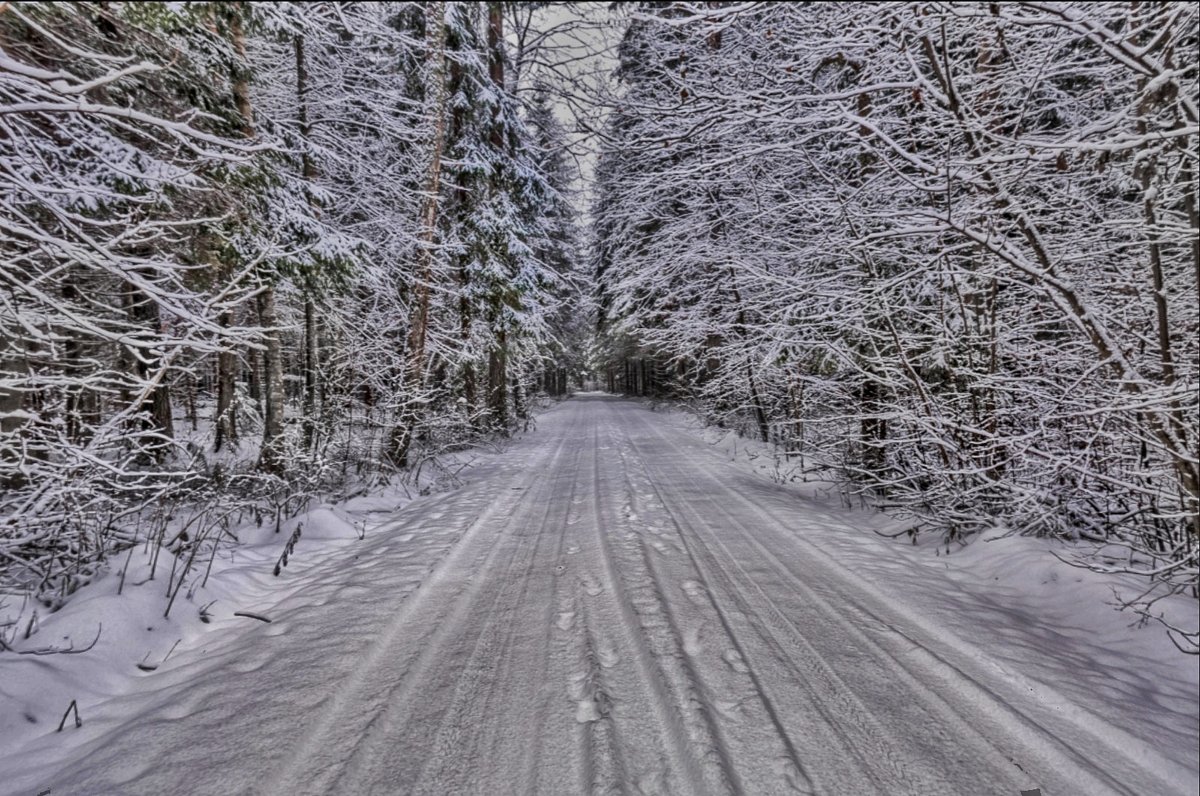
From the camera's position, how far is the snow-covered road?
194 centimetres

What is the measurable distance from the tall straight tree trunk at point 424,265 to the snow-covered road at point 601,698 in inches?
172

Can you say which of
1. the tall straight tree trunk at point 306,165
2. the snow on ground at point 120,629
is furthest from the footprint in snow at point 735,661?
the tall straight tree trunk at point 306,165

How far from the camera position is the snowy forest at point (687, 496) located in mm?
2148

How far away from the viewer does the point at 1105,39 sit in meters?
2.54

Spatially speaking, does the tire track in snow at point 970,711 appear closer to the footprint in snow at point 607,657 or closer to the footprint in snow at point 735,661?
the footprint in snow at point 735,661

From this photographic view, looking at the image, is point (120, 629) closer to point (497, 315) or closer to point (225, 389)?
point (225, 389)

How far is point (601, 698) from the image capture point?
7.80 feet

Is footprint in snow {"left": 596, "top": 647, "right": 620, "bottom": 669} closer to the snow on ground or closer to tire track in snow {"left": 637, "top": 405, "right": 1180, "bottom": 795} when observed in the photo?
tire track in snow {"left": 637, "top": 405, "right": 1180, "bottom": 795}

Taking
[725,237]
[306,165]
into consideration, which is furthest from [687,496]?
[306,165]

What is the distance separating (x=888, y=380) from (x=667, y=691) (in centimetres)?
383

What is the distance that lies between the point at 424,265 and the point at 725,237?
225 inches

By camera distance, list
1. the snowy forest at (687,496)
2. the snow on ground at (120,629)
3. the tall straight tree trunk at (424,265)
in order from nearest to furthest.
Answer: the snowy forest at (687,496), the snow on ground at (120,629), the tall straight tree trunk at (424,265)

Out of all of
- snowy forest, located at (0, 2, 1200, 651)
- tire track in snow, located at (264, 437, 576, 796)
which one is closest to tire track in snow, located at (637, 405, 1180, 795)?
snowy forest, located at (0, 2, 1200, 651)

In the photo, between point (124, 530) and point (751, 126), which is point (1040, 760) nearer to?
point (751, 126)
